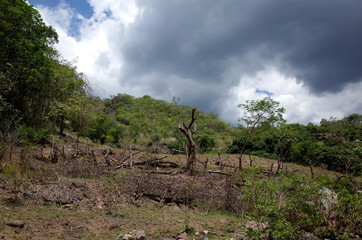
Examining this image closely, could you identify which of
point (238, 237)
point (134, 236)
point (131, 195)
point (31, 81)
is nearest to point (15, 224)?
A: point (134, 236)

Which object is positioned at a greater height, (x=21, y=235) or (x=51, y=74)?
(x=51, y=74)

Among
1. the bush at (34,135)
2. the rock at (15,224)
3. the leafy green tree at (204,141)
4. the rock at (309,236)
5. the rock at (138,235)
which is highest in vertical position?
the leafy green tree at (204,141)

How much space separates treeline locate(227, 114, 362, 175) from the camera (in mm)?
17870

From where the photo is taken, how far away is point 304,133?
35.8m

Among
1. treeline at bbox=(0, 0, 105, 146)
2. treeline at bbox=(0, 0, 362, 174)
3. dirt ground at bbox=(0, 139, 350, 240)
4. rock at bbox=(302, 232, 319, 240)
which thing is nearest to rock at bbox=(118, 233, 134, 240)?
dirt ground at bbox=(0, 139, 350, 240)

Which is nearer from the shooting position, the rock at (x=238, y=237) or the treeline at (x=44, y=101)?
the rock at (x=238, y=237)

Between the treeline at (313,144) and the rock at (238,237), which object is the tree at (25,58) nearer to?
the rock at (238,237)

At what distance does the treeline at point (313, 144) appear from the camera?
58.6 ft

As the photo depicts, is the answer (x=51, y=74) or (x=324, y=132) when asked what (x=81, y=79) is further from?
(x=324, y=132)

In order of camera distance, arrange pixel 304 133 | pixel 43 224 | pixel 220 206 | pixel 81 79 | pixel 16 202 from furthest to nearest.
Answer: pixel 304 133
pixel 81 79
pixel 220 206
pixel 16 202
pixel 43 224

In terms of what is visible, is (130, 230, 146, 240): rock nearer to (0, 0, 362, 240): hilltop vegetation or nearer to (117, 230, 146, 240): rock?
(117, 230, 146, 240): rock

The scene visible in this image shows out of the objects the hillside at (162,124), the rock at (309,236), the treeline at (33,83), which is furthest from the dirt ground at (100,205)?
the hillside at (162,124)

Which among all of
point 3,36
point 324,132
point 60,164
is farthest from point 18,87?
point 324,132

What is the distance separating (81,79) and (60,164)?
43.4 feet
